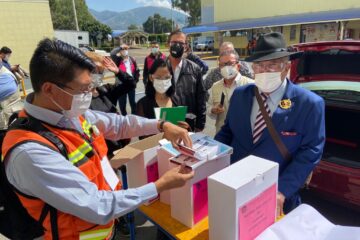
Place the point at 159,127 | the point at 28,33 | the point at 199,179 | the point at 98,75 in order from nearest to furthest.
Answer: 1. the point at 199,179
2. the point at 159,127
3. the point at 98,75
4. the point at 28,33

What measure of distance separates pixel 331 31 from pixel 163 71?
2245 centimetres

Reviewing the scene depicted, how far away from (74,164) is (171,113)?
1.17 m

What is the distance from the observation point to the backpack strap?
1311 mm

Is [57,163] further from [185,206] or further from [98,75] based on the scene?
[98,75]

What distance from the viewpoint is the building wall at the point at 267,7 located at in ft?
82.5

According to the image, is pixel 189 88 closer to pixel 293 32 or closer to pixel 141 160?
pixel 141 160

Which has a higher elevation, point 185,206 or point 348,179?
point 185,206

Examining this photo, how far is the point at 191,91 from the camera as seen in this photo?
12.1 feet

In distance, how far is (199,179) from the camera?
1.66 m

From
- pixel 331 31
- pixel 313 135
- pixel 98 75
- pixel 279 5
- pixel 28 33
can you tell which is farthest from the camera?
pixel 279 5

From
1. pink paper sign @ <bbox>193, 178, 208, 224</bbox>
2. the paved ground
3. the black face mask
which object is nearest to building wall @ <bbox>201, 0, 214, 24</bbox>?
the black face mask

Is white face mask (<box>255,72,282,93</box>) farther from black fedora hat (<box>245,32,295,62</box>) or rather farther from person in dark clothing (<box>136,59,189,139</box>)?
person in dark clothing (<box>136,59,189,139</box>)

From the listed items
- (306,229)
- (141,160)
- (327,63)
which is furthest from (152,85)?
(306,229)

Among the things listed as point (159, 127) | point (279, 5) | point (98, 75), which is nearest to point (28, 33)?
point (98, 75)
